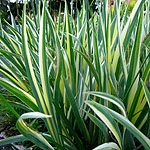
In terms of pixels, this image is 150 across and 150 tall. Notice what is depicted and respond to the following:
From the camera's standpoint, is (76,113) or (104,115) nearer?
(104,115)

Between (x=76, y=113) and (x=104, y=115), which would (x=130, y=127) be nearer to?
(x=104, y=115)

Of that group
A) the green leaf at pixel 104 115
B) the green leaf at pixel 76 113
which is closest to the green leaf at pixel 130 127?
the green leaf at pixel 104 115

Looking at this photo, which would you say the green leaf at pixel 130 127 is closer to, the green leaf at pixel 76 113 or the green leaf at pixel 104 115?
the green leaf at pixel 104 115

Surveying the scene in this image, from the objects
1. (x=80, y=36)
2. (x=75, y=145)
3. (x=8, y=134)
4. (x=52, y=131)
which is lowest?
(x=8, y=134)

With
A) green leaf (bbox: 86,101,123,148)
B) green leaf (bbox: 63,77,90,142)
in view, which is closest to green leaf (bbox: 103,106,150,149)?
green leaf (bbox: 86,101,123,148)

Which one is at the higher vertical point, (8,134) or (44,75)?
(44,75)

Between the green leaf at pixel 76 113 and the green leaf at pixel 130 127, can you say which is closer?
the green leaf at pixel 130 127

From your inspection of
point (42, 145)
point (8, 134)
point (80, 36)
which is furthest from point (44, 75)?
Result: point (8, 134)

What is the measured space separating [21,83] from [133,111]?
0.42m

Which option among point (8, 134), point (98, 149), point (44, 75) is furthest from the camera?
point (8, 134)

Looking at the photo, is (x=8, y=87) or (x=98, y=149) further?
(x=8, y=87)

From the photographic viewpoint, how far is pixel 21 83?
0.77 m

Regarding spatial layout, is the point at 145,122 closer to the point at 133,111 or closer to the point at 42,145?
the point at 133,111

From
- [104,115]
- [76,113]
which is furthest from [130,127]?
[76,113]
